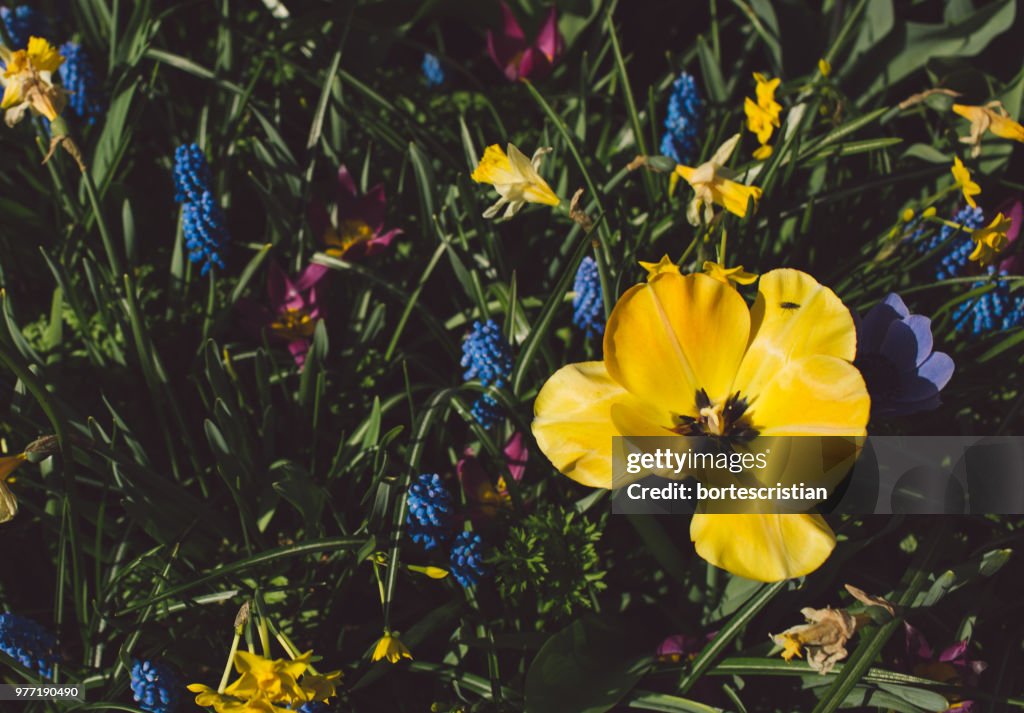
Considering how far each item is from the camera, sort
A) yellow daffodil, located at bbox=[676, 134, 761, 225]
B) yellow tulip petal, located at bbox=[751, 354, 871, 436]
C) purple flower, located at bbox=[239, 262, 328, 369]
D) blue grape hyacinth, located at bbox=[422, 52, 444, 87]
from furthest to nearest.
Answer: blue grape hyacinth, located at bbox=[422, 52, 444, 87]
purple flower, located at bbox=[239, 262, 328, 369]
yellow daffodil, located at bbox=[676, 134, 761, 225]
yellow tulip petal, located at bbox=[751, 354, 871, 436]

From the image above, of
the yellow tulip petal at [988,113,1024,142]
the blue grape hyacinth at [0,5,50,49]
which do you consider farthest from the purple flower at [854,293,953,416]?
the blue grape hyacinth at [0,5,50,49]

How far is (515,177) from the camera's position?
50.1 inches

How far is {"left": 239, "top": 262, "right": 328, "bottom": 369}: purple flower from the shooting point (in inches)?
67.4

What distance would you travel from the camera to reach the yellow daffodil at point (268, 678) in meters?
1.07

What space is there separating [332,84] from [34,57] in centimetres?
60

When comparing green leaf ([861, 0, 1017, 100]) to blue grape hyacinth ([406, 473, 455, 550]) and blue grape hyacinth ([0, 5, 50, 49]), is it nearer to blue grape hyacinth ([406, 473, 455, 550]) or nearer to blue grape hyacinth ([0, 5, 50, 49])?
blue grape hyacinth ([406, 473, 455, 550])

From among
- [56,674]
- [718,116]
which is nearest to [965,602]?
[718,116]

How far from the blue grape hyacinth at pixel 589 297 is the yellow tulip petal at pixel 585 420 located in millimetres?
402

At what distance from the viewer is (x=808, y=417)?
40.9 inches

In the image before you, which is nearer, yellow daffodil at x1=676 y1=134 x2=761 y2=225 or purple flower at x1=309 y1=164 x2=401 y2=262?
yellow daffodil at x1=676 y1=134 x2=761 y2=225

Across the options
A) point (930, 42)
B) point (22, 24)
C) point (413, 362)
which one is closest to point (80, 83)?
point (22, 24)

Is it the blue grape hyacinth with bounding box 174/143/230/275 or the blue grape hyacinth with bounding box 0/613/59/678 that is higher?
the blue grape hyacinth with bounding box 174/143/230/275

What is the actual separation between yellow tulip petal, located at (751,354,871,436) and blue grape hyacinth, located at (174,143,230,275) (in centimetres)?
103

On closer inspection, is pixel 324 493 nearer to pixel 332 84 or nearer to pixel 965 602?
pixel 332 84
